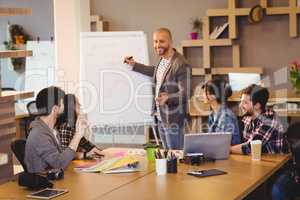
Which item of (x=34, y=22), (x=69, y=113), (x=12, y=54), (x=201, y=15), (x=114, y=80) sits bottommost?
(x=69, y=113)

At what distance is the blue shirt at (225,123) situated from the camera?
406 cm

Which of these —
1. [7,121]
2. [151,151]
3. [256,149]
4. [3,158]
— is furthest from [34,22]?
[256,149]

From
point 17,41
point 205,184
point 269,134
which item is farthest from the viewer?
point 17,41

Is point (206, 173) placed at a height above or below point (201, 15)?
below

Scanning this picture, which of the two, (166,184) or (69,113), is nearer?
(166,184)

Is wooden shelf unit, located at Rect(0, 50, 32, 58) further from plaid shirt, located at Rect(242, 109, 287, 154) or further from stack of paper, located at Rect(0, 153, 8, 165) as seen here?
plaid shirt, located at Rect(242, 109, 287, 154)

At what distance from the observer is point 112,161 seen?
3.67 m

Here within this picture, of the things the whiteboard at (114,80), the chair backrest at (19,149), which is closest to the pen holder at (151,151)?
the chair backrest at (19,149)

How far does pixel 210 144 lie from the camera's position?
370 cm

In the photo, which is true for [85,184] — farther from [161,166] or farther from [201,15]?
[201,15]

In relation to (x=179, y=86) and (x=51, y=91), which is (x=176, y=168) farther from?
(x=179, y=86)

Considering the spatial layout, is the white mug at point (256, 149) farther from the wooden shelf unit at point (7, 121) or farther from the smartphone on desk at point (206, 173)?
the wooden shelf unit at point (7, 121)

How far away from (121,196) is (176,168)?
60cm

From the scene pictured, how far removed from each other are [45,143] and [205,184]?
Answer: 1.06m
